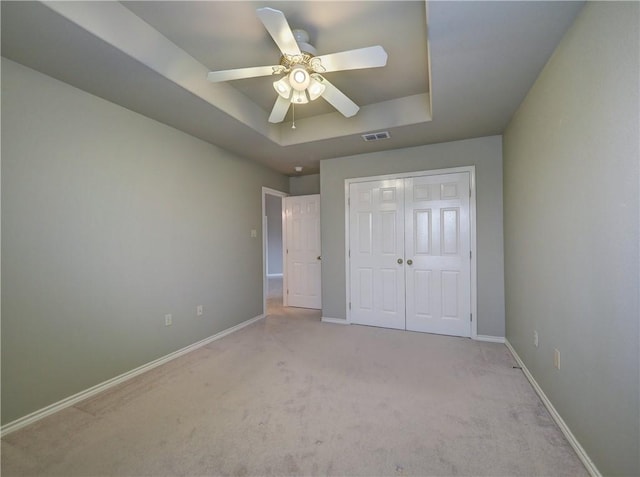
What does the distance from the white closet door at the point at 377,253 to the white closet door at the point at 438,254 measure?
12cm

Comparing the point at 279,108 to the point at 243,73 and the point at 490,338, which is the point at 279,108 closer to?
the point at 243,73

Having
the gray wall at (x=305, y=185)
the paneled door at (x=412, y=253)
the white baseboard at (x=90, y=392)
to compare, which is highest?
the gray wall at (x=305, y=185)

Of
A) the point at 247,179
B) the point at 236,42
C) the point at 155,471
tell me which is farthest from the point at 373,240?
the point at 155,471

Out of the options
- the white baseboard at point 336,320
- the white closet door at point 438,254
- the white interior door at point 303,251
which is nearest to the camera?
the white closet door at point 438,254

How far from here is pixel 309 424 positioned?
180 cm

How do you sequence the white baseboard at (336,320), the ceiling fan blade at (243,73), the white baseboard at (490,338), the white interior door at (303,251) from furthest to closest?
the white interior door at (303,251) → the white baseboard at (336,320) → the white baseboard at (490,338) → the ceiling fan blade at (243,73)

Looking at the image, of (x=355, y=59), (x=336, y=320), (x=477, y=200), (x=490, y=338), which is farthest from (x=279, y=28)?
(x=490, y=338)

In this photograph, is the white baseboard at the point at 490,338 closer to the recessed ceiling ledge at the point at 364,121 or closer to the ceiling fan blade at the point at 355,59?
the recessed ceiling ledge at the point at 364,121

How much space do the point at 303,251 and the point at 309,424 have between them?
3232 mm

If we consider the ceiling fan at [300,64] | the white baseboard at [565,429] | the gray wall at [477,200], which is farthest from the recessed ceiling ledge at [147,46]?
the white baseboard at [565,429]

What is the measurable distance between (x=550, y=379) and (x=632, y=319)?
3.53ft

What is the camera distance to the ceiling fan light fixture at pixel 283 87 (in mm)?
1909

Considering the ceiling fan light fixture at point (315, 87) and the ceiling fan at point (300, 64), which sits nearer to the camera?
the ceiling fan at point (300, 64)

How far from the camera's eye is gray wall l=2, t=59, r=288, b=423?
180 centimetres
